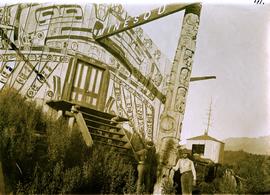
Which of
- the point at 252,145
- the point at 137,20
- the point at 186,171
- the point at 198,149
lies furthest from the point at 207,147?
the point at 137,20

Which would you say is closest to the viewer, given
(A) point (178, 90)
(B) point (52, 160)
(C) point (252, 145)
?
(C) point (252, 145)

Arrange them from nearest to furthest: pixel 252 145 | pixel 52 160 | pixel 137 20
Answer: pixel 252 145
pixel 52 160
pixel 137 20

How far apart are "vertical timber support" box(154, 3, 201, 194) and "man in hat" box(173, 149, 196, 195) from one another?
0.29 ft

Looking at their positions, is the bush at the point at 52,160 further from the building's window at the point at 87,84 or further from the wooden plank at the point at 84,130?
the building's window at the point at 87,84

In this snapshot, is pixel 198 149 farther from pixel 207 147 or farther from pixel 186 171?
pixel 186 171

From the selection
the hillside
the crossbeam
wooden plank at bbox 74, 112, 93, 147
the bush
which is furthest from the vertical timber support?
wooden plank at bbox 74, 112, 93, 147

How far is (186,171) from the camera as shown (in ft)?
18.6

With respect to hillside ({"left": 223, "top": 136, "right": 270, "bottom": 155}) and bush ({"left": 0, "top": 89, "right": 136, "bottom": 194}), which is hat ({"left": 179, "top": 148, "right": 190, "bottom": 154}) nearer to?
hillside ({"left": 223, "top": 136, "right": 270, "bottom": 155})

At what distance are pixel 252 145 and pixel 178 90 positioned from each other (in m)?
1.16

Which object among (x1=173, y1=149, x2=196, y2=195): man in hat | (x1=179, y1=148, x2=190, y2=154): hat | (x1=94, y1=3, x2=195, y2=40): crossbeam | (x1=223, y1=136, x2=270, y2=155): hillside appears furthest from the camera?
(x1=94, y1=3, x2=195, y2=40): crossbeam

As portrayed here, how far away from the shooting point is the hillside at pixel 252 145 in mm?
5469

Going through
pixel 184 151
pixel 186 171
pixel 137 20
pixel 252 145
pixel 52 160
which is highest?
pixel 137 20

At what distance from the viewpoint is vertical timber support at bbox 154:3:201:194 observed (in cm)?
580

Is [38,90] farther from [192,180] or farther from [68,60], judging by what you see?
[192,180]
